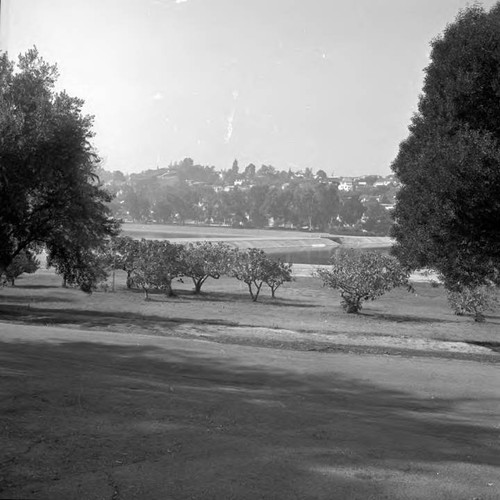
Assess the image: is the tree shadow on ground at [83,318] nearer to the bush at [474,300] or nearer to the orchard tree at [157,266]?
the orchard tree at [157,266]

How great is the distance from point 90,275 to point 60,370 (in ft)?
46.3

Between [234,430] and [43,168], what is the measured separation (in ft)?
45.8

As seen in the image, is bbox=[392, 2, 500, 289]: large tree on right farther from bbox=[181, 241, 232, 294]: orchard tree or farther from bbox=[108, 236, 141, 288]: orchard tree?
bbox=[108, 236, 141, 288]: orchard tree

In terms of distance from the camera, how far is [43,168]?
1920cm

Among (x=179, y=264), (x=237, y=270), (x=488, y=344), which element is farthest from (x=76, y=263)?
(x=237, y=270)

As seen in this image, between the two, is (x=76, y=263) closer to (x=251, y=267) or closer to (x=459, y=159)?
(x=459, y=159)

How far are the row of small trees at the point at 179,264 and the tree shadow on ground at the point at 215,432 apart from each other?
935 inches

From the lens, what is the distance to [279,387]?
36.7 feet

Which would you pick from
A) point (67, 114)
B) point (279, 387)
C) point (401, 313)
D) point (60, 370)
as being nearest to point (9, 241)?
point (67, 114)

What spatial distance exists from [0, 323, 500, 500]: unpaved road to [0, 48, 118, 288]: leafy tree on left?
7.27 metres

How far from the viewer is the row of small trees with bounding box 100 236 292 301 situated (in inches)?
1415

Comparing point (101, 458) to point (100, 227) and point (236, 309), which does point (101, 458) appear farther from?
point (236, 309)

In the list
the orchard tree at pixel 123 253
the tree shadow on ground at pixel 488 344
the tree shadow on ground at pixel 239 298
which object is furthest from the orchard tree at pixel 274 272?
the tree shadow on ground at pixel 488 344

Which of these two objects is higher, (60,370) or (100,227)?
(100,227)
